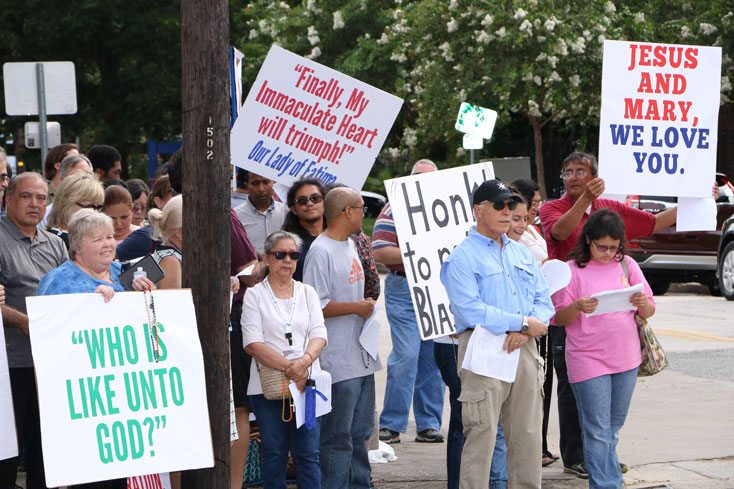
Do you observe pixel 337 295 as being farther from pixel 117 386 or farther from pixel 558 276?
pixel 117 386

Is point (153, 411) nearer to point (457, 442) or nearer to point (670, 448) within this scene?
point (457, 442)

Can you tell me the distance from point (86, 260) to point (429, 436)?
12.4 feet

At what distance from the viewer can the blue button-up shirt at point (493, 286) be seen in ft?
21.0

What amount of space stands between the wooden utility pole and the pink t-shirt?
2.21m

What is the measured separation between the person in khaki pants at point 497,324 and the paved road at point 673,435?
1.22 m

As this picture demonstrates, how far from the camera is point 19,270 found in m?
6.56

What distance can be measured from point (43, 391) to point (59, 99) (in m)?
7.94

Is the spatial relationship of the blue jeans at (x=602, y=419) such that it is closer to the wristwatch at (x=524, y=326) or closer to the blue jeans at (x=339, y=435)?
the wristwatch at (x=524, y=326)

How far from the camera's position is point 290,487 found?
7.81 m

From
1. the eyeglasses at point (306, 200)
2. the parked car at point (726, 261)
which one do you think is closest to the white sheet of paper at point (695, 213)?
the eyeglasses at point (306, 200)

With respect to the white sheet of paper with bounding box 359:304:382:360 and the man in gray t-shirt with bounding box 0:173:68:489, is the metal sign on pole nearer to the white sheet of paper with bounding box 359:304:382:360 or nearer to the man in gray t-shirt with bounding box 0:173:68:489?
the man in gray t-shirt with bounding box 0:173:68:489

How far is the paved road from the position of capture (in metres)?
7.78

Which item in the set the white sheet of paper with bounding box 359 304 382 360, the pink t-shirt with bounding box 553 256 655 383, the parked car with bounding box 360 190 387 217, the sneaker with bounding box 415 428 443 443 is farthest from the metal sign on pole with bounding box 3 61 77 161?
the parked car with bounding box 360 190 387 217

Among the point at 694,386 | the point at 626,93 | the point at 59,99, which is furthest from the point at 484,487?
the point at 59,99
